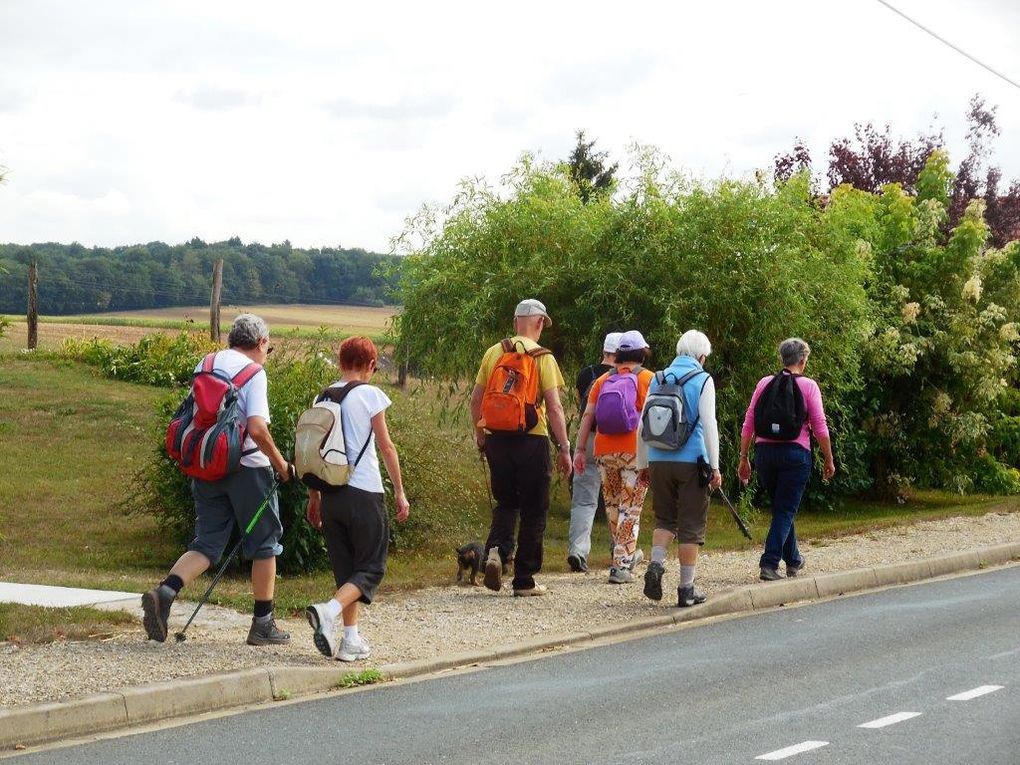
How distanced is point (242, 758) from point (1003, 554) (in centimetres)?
986

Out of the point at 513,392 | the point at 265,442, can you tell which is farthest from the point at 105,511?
the point at 265,442

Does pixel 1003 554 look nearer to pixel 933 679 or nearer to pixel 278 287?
pixel 933 679

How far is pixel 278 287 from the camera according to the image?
68.9 m

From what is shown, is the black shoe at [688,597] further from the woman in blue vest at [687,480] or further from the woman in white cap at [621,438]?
the woman in white cap at [621,438]

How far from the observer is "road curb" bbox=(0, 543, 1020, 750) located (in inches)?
262

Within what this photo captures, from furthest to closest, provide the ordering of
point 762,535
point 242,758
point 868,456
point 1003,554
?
point 868,456 → point 762,535 → point 1003,554 → point 242,758

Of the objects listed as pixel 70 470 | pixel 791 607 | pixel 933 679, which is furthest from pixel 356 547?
pixel 70 470

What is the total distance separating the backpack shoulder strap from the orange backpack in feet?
7.70

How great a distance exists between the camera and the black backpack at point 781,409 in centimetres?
1134

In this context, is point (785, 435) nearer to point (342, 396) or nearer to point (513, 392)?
point (513, 392)

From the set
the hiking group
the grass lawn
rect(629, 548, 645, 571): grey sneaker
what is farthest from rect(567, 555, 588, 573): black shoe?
rect(629, 548, 645, 571): grey sneaker

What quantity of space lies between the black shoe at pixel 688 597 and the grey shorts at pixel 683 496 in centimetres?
35

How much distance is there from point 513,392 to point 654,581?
1.62m

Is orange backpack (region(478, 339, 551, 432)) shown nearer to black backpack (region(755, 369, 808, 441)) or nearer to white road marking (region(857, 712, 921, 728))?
black backpack (region(755, 369, 808, 441))
